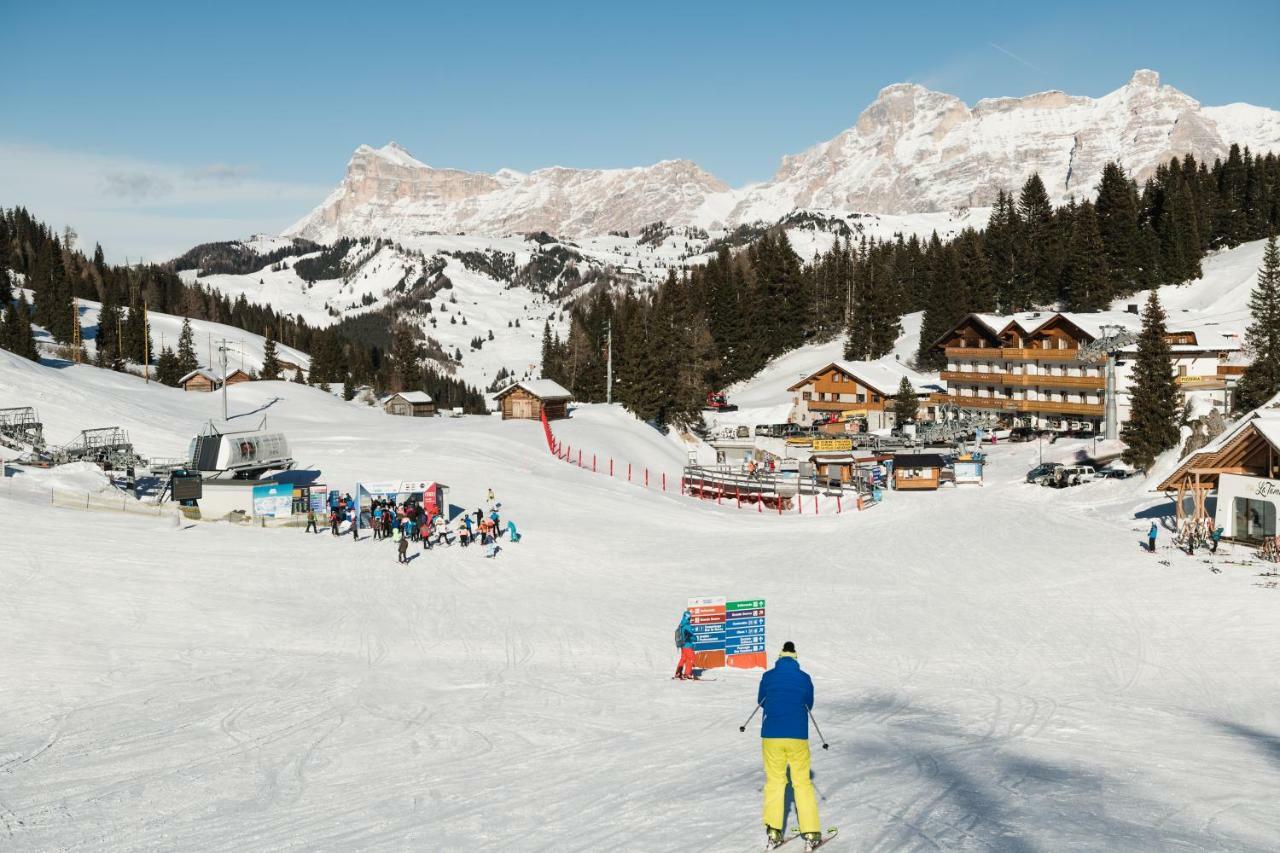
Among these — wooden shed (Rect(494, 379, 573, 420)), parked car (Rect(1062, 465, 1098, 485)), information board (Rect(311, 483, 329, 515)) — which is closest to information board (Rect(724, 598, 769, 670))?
information board (Rect(311, 483, 329, 515))

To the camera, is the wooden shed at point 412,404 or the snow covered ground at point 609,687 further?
the wooden shed at point 412,404

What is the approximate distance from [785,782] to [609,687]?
27.0ft

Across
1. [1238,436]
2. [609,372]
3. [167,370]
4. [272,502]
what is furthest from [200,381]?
[1238,436]

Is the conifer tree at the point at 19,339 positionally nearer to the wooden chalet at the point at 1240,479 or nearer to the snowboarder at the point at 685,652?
the snowboarder at the point at 685,652

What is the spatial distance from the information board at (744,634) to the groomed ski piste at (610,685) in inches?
45.3

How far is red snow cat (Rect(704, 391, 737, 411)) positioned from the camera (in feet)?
284

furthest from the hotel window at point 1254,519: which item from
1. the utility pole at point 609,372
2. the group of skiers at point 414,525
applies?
the utility pole at point 609,372

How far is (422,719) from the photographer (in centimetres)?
1437

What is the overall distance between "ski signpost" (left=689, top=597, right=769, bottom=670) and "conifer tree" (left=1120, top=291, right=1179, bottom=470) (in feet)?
109

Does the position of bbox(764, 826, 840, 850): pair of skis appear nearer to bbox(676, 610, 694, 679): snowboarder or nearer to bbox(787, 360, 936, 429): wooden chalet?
bbox(676, 610, 694, 679): snowboarder

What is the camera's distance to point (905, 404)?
7512cm

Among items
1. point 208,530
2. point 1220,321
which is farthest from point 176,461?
point 1220,321

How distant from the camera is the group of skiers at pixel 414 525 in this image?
2958 centimetres

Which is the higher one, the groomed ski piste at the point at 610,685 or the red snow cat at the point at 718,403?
the red snow cat at the point at 718,403
